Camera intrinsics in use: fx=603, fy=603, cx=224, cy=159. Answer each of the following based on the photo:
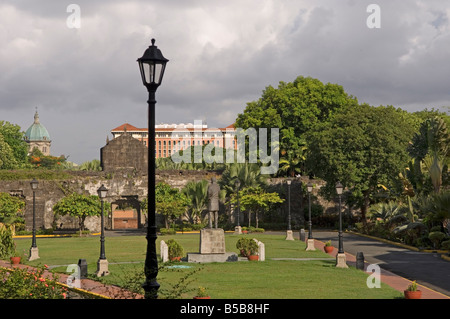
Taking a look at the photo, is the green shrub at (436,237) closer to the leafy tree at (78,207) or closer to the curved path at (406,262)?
the curved path at (406,262)

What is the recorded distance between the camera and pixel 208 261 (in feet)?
91.3

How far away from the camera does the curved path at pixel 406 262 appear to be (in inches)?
876

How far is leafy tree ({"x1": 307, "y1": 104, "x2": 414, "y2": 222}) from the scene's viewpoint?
46.6 metres

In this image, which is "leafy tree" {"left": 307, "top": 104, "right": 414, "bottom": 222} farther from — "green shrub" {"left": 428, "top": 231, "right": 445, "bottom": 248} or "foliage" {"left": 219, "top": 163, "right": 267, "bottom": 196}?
"green shrub" {"left": 428, "top": 231, "right": 445, "bottom": 248}

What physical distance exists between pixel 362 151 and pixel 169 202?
16225mm

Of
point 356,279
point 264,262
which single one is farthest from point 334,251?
point 356,279

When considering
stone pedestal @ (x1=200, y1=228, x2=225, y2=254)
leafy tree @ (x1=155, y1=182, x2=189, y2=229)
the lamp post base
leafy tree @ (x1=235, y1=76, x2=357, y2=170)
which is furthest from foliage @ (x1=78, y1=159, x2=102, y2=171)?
stone pedestal @ (x1=200, y1=228, x2=225, y2=254)

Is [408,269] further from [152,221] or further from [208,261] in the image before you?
[152,221]

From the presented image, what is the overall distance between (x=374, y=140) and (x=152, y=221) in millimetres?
37444

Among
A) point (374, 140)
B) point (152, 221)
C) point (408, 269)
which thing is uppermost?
point (374, 140)

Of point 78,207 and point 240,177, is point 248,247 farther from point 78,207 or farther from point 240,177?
point 240,177

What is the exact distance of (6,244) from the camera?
93.5 ft

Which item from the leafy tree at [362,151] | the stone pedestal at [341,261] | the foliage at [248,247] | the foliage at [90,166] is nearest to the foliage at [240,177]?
the leafy tree at [362,151]
